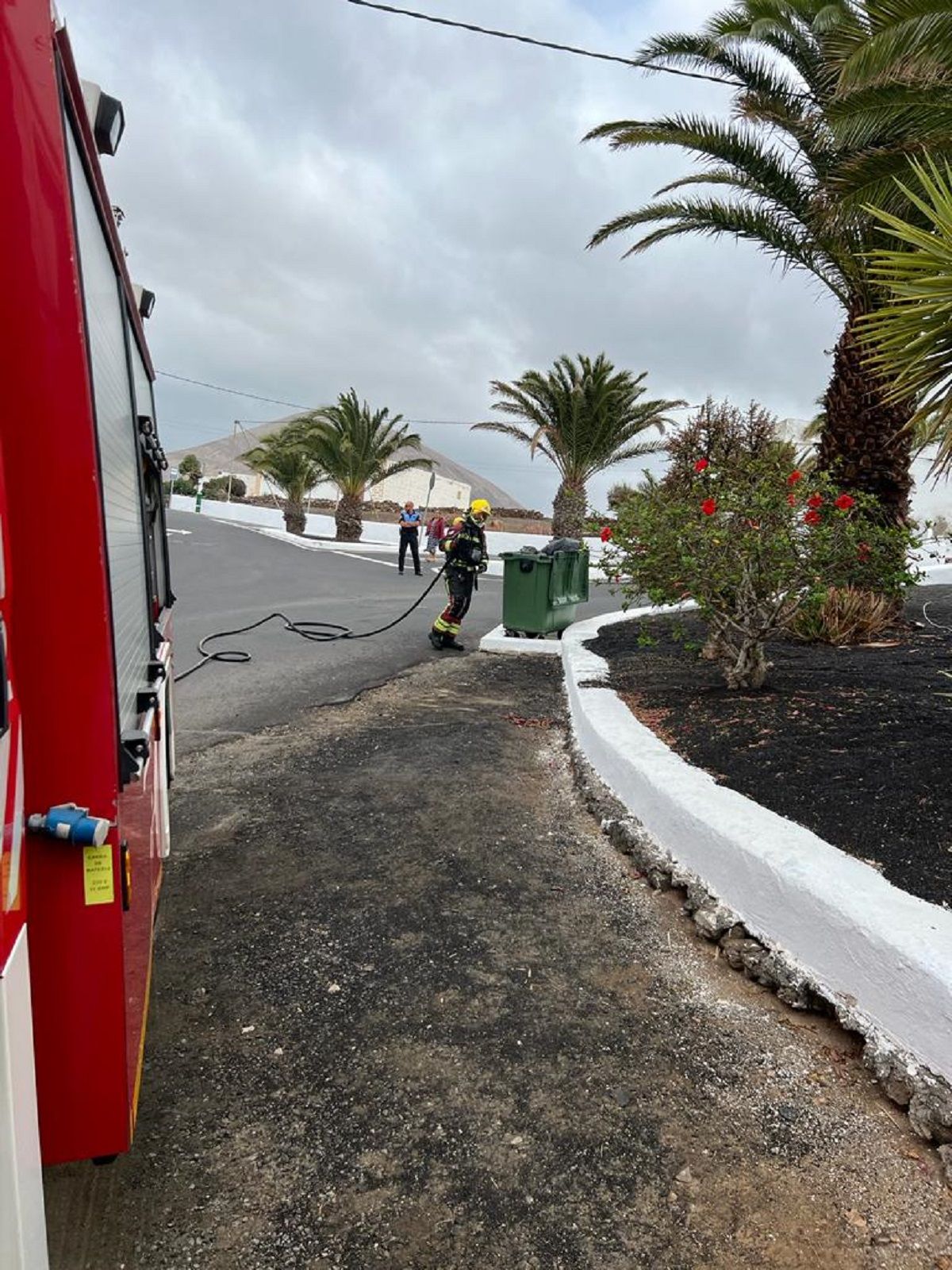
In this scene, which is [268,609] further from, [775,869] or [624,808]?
[775,869]

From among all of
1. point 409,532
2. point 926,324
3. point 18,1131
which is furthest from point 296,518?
point 18,1131

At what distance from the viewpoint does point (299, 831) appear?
14.1 feet

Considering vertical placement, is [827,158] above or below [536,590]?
above

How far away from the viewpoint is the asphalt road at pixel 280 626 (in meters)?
6.89

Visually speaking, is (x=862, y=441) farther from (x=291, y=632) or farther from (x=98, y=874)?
(x=98, y=874)

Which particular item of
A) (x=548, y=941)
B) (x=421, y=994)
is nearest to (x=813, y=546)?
(x=548, y=941)

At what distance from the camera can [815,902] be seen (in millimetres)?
2820

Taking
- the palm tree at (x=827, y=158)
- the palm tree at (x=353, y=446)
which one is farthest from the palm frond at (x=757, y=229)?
the palm tree at (x=353, y=446)

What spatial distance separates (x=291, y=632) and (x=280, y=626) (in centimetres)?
42

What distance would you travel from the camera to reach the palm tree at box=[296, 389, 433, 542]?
3038 centimetres

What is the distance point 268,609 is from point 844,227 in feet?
28.5

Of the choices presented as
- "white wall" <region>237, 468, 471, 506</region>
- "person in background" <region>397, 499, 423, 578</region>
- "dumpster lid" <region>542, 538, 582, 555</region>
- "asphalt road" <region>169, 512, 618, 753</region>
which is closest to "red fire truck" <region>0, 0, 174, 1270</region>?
"asphalt road" <region>169, 512, 618, 753</region>

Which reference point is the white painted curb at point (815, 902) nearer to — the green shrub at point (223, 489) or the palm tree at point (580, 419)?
the palm tree at point (580, 419)

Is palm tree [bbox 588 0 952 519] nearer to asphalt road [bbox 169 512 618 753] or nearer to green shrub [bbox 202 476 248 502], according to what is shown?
asphalt road [bbox 169 512 618 753]
